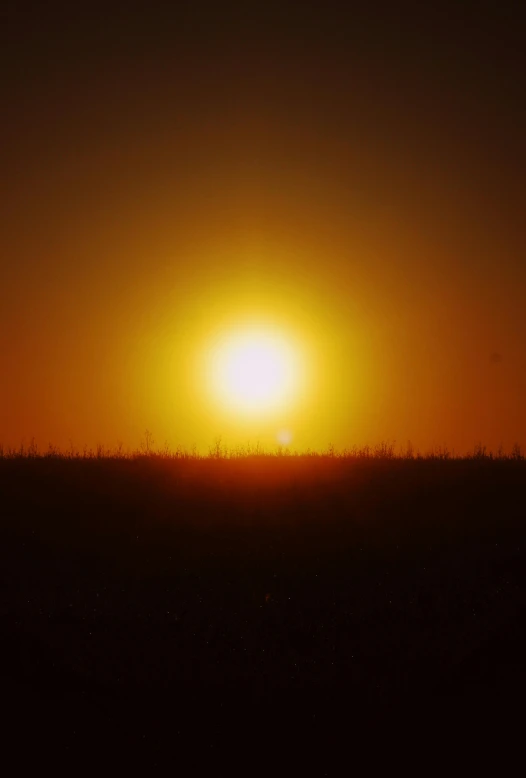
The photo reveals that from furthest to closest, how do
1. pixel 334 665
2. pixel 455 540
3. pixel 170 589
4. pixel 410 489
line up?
pixel 410 489
pixel 455 540
pixel 170 589
pixel 334 665

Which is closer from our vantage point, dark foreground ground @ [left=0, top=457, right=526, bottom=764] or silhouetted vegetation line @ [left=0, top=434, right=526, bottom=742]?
dark foreground ground @ [left=0, top=457, right=526, bottom=764]

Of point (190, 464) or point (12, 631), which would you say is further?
point (190, 464)

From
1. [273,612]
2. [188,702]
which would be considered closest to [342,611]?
[273,612]

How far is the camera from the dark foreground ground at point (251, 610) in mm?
6059

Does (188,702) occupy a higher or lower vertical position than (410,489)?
lower

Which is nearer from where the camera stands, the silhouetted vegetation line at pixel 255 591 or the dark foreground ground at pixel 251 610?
the dark foreground ground at pixel 251 610

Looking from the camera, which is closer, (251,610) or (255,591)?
(251,610)

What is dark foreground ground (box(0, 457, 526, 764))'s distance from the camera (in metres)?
6.06

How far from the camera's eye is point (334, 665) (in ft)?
22.8

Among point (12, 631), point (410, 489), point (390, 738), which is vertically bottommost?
point (390, 738)

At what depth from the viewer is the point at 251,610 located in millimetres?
8148

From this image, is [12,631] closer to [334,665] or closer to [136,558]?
[136,558]

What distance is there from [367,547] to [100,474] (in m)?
5.69

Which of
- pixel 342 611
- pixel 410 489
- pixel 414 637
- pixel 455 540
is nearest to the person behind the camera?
pixel 414 637
